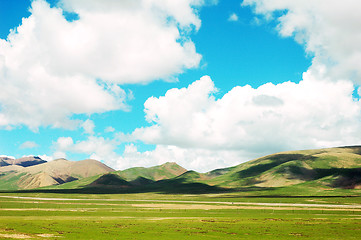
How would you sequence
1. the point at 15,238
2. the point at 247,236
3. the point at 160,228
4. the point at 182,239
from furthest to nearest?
the point at 160,228
the point at 247,236
the point at 182,239
the point at 15,238

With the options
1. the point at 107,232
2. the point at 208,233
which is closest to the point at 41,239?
the point at 107,232

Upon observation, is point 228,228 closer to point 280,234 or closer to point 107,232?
point 280,234

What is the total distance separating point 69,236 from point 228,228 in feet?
115

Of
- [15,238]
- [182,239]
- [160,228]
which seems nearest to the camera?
[15,238]

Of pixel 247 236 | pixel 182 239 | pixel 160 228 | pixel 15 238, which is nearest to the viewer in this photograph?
pixel 15 238

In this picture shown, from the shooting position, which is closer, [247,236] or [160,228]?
[247,236]

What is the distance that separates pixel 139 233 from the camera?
6431cm

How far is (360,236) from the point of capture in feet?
207

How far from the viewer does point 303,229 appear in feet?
239

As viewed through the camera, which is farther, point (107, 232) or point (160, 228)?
point (160, 228)

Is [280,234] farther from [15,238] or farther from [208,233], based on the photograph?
[15,238]

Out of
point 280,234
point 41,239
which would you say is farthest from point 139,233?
point 280,234

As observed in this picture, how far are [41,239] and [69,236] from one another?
17.6 feet

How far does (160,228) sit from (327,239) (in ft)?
112
